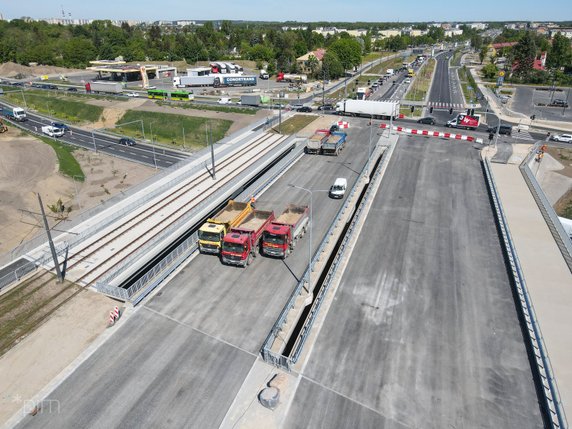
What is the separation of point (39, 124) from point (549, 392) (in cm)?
11178

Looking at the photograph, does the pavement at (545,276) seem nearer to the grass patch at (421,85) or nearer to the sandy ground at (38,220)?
the sandy ground at (38,220)

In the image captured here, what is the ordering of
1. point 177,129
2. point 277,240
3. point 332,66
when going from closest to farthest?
1. point 277,240
2. point 177,129
3. point 332,66

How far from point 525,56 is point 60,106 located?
155 metres

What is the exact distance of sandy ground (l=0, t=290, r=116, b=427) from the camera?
22516 mm

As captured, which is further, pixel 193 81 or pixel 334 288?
pixel 193 81

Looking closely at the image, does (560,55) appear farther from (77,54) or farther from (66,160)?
(77,54)

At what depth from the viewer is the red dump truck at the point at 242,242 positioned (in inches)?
1294

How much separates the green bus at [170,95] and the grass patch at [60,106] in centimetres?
1560

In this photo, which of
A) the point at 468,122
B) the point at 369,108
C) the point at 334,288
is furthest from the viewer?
the point at 369,108

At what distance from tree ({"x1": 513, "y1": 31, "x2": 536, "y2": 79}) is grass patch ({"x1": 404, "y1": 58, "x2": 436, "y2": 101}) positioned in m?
30.5

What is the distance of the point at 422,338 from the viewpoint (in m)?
26.1

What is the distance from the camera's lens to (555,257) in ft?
114

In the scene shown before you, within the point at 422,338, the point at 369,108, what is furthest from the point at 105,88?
the point at 422,338

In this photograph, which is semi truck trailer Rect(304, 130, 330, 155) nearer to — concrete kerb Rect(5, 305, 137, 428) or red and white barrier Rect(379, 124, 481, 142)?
red and white barrier Rect(379, 124, 481, 142)
